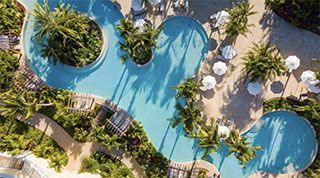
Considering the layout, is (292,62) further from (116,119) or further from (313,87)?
(116,119)

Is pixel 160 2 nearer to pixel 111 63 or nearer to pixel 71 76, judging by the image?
pixel 111 63

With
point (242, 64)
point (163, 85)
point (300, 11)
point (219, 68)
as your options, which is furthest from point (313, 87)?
point (163, 85)

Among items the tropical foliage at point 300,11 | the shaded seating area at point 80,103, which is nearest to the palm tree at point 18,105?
the shaded seating area at point 80,103

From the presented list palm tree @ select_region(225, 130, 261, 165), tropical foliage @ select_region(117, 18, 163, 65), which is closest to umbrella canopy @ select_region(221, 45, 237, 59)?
tropical foliage @ select_region(117, 18, 163, 65)

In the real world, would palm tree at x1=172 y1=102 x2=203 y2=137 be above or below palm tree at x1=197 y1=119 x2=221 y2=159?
above

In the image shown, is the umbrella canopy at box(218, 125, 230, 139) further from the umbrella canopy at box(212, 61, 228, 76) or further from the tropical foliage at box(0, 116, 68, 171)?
the tropical foliage at box(0, 116, 68, 171)

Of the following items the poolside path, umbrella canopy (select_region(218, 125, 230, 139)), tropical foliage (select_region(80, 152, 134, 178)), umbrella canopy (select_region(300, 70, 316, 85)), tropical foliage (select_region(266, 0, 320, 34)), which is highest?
tropical foliage (select_region(266, 0, 320, 34))
